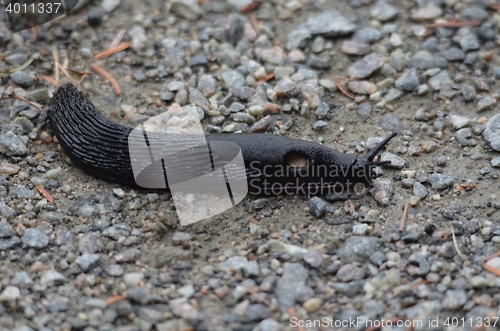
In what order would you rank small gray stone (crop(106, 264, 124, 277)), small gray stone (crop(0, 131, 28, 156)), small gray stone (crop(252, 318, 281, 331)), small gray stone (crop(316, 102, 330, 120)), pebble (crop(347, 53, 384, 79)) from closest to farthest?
small gray stone (crop(252, 318, 281, 331)), small gray stone (crop(106, 264, 124, 277)), small gray stone (crop(0, 131, 28, 156)), small gray stone (crop(316, 102, 330, 120)), pebble (crop(347, 53, 384, 79))

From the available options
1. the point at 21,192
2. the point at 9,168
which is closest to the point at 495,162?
the point at 21,192

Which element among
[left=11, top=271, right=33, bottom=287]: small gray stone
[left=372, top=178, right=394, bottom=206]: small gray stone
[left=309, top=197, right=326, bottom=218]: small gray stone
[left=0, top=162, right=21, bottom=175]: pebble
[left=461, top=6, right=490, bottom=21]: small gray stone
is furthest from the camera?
[left=461, top=6, right=490, bottom=21]: small gray stone

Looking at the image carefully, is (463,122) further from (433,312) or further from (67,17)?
(67,17)

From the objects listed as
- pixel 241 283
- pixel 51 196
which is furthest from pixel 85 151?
pixel 241 283

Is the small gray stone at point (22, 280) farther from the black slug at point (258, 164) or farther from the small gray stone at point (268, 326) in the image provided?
the small gray stone at point (268, 326)

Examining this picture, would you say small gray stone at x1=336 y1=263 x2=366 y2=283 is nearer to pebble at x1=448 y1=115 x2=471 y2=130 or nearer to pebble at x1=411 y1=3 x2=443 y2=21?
pebble at x1=448 y1=115 x2=471 y2=130

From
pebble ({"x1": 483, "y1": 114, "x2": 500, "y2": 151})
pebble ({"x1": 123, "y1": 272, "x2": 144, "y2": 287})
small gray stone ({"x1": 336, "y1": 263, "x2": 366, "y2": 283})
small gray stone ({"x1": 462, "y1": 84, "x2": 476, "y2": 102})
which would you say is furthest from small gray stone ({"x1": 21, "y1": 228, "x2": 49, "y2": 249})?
small gray stone ({"x1": 462, "y1": 84, "x2": 476, "y2": 102})

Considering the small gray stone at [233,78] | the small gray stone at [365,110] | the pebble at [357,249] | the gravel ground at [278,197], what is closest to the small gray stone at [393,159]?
the gravel ground at [278,197]
